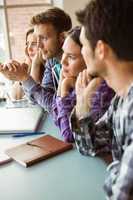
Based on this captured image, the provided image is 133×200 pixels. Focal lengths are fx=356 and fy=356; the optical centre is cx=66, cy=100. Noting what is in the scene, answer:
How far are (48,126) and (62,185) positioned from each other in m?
0.51

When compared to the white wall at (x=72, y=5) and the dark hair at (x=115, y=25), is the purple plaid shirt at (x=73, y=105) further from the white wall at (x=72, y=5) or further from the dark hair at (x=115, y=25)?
the white wall at (x=72, y=5)

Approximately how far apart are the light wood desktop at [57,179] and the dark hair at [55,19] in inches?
35.5

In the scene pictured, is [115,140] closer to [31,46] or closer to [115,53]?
[115,53]

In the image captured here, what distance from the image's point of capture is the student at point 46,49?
179 centimetres

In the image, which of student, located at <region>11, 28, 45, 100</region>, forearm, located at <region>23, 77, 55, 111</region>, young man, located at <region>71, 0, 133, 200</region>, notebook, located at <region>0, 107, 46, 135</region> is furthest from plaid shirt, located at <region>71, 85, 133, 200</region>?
student, located at <region>11, 28, 45, 100</region>

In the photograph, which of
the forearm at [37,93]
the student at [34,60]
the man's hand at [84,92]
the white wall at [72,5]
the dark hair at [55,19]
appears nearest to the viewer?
the man's hand at [84,92]

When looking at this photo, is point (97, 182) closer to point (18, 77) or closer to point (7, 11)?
point (18, 77)

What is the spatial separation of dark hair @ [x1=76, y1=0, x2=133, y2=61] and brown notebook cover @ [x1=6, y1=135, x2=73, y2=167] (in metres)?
0.46

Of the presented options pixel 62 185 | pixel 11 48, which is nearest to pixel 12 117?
pixel 62 185

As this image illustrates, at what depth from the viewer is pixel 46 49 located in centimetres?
198

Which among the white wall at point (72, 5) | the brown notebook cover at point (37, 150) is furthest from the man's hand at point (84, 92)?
the white wall at point (72, 5)

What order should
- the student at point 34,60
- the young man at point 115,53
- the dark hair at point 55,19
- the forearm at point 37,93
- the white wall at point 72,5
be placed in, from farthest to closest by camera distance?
the white wall at point 72,5 < the student at point 34,60 < the dark hair at point 55,19 < the forearm at point 37,93 < the young man at point 115,53

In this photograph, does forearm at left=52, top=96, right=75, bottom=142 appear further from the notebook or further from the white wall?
the white wall

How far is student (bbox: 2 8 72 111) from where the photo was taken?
1.79 metres
